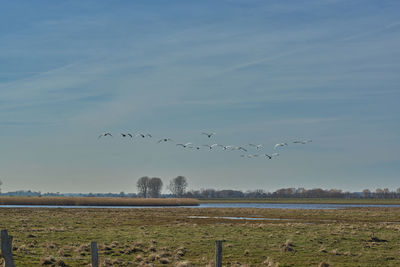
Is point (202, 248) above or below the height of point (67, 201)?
below

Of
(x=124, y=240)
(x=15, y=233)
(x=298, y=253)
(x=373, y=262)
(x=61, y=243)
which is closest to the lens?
(x=373, y=262)

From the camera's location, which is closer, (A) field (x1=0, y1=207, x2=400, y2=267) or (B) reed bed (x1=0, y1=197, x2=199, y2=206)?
(A) field (x1=0, y1=207, x2=400, y2=267)

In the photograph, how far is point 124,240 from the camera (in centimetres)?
3397

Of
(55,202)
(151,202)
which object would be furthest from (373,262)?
(151,202)

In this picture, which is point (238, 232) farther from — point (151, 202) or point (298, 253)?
point (151, 202)

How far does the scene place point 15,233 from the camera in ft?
123

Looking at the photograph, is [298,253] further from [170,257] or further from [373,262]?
[170,257]

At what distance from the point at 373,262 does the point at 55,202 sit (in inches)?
4342

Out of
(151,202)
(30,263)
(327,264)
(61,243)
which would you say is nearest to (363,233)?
(327,264)

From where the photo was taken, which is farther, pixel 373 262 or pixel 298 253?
pixel 298 253

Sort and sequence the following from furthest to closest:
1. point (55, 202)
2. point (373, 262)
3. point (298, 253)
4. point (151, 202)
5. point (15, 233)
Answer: point (151, 202), point (55, 202), point (15, 233), point (298, 253), point (373, 262)

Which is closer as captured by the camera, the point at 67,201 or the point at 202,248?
the point at 202,248

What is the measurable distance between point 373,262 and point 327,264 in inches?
136

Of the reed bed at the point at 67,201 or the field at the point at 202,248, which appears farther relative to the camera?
the reed bed at the point at 67,201
